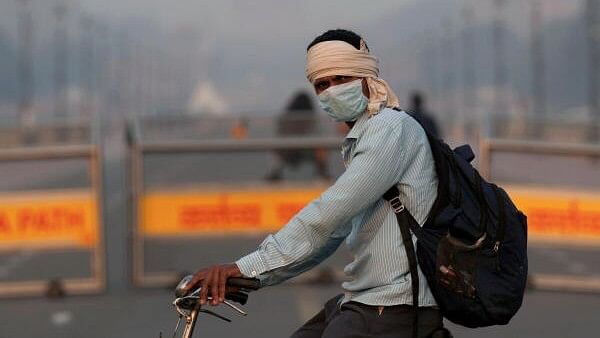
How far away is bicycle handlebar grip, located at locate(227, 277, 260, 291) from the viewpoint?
14.0 feet

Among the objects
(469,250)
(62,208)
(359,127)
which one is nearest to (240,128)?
(62,208)

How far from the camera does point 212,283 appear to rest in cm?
424

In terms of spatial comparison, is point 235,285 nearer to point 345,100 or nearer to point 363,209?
point 363,209

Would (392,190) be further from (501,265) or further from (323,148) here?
(323,148)

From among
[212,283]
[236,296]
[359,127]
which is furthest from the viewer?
[359,127]

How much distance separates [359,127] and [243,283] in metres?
0.57

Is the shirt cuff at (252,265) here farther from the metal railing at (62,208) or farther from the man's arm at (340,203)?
the metal railing at (62,208)

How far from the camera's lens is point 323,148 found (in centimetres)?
1490

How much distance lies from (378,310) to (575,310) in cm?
859

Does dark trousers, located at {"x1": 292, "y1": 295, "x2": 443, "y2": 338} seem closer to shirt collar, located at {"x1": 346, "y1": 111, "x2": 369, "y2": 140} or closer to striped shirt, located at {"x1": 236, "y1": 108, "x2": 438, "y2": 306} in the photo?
striped shirt, located at {"x1": 236, "y1": 108, "x2": 438, "y2": 306}

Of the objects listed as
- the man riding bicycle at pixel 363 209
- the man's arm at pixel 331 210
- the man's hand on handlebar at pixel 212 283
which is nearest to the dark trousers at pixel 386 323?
the man riding bicycle at pixel 363 209

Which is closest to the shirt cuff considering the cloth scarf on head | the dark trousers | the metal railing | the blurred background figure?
the dark trousers

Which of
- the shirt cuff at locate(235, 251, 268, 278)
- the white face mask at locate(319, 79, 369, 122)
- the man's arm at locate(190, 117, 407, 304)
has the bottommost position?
the shirt cuff at locate(235, 251, 268, 278)

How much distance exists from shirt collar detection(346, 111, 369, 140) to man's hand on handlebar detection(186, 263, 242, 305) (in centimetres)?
54
